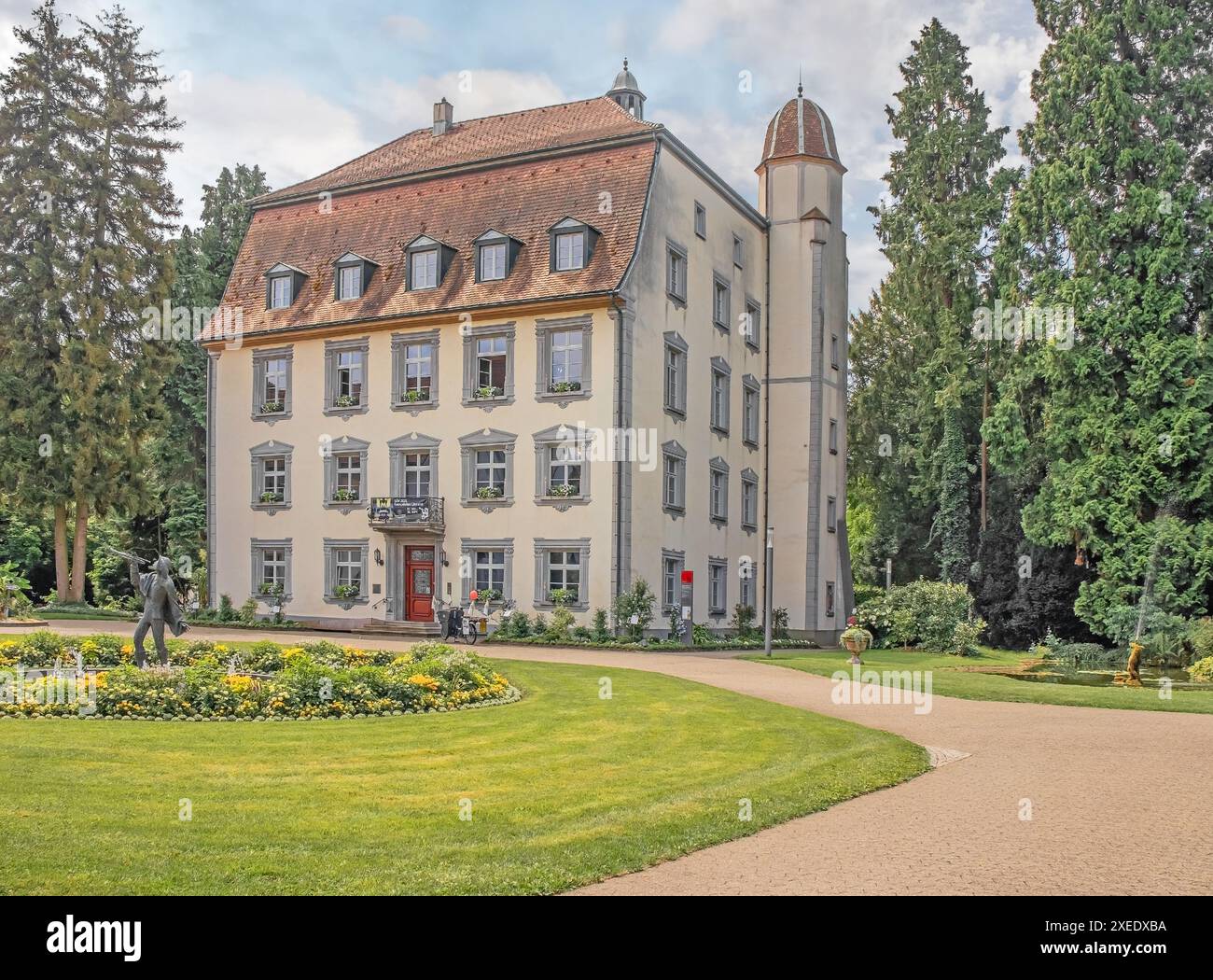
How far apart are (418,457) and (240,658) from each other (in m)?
18.8

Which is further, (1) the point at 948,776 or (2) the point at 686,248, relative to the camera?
(2) the point at 686,248

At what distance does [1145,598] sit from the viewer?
35.3 metres

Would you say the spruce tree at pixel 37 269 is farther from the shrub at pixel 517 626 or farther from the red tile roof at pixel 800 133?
the red tile roof at pixel 800 133

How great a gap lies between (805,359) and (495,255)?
43.1 feet

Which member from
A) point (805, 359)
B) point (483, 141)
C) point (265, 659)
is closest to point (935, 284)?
A: point (805, 359)

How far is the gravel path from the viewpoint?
7797 millimetres

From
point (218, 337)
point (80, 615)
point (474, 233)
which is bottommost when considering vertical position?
point (80, 615)

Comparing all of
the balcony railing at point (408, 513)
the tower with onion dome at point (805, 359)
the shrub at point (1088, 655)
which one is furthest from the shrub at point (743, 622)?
the balcony railing at point (408, 513)

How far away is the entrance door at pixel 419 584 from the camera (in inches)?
1479

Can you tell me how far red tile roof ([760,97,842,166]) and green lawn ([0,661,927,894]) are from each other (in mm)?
32905

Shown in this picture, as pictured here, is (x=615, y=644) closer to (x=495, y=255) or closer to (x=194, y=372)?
(x=495, y=255)

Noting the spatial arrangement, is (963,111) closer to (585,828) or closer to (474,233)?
(474,233)

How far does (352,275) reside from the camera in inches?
1582

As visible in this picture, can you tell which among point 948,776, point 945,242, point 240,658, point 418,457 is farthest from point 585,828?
point 945,242
